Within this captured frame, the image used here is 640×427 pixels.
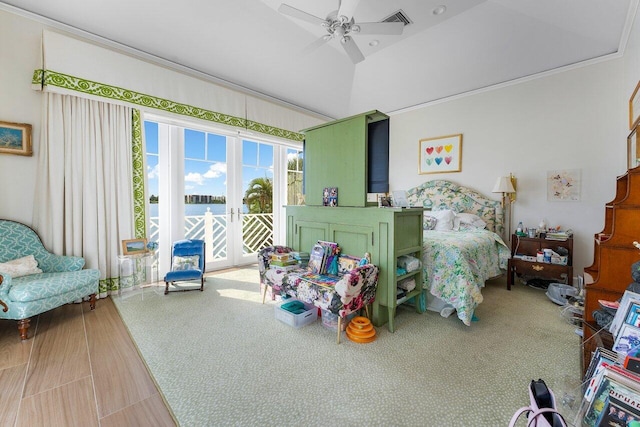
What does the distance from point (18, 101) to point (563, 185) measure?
258 inches

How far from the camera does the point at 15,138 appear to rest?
2.58 m

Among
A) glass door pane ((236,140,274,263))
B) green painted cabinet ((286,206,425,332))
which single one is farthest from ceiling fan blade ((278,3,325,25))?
glass door pane ((236,140,274,263))

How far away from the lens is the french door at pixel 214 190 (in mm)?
3693

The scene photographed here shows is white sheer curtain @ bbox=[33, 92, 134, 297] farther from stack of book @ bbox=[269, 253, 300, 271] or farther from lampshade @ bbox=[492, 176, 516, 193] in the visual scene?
lampshade @ bbox=[492, 176, 516, 193]

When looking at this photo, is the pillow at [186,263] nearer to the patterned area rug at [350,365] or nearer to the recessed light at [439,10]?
the patterned area rug at [350,365]

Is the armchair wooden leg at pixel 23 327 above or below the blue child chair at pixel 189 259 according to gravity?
below

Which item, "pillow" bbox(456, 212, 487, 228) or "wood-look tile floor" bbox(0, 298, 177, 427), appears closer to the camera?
"wood-look tile floor" bbox(0, 298, 177, 427)

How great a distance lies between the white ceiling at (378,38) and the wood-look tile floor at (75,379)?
10.5 feet

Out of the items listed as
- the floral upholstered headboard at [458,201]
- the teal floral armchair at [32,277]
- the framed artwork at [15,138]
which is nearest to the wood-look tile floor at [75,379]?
the teal floral armchair at [32,277]

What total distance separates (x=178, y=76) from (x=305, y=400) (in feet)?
13.3

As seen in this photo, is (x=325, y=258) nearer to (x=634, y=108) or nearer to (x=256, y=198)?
(x=256, y=198)

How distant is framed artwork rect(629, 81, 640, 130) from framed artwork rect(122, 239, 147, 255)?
212 inches

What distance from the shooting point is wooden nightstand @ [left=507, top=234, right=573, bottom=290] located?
122 inches

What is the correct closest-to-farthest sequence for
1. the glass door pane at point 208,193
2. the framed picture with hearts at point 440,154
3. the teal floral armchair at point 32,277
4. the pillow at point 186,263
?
the teal floral armchair at point 32,277 < the pillow at point 186,263 < the glass door pane at point 208,193 < the framed picture with hearts at point 440,154
